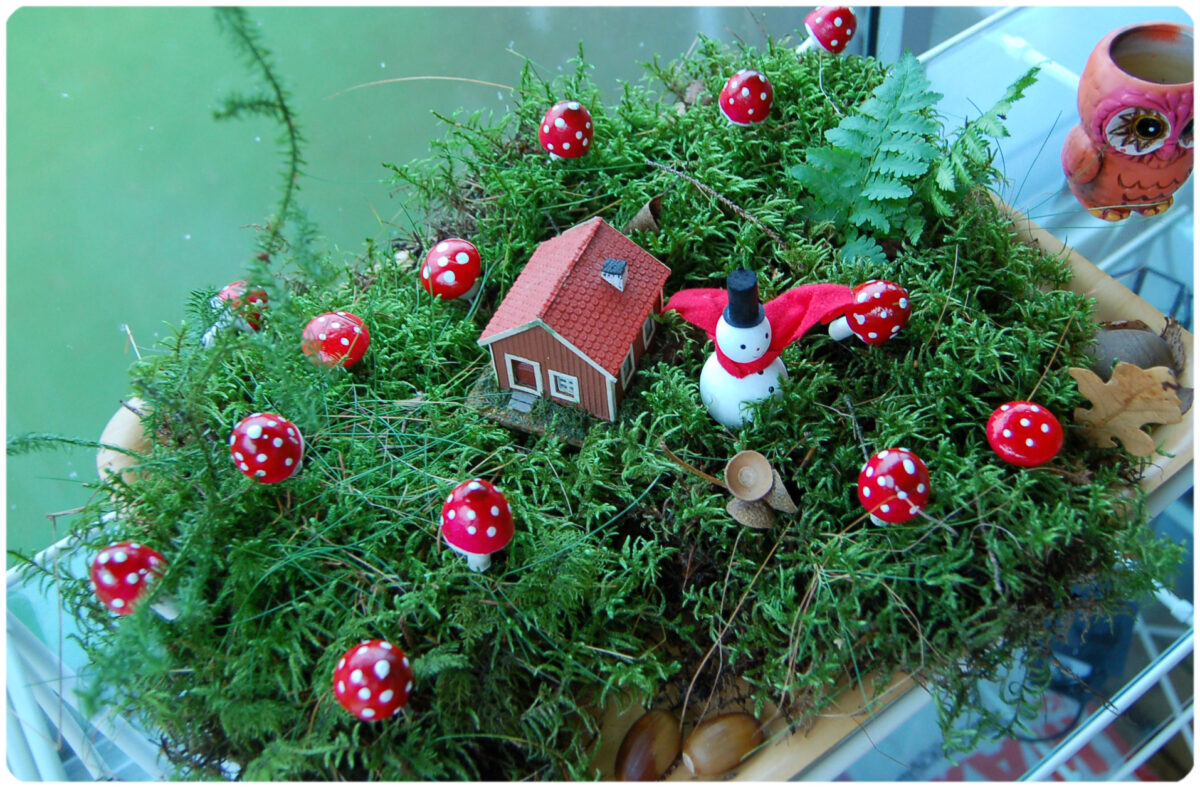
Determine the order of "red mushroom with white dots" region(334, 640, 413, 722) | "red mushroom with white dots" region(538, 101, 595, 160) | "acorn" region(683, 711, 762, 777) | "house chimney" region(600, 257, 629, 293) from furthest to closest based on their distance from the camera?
"red mushroom with white dots" region(538, 101, 595, 160) → "house chimney" region(600, 257, 629, 293) → "acorn" region(683, 711, 762, 777) → "red mushroom with white dots" region(334, 640, 413, 722)

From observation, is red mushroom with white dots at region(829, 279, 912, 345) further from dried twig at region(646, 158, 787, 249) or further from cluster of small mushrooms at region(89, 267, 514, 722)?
cluster of small mushrooms at region(89, 267, 514, 722)

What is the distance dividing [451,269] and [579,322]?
0.93ft

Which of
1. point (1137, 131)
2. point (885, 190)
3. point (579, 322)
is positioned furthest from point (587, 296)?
point (1137, 131)

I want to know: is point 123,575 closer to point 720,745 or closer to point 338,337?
point 338,337

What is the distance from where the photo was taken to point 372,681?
874 millimetres

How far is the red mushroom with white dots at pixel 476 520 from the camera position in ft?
3.12

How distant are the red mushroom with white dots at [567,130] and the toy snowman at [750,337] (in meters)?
0.36

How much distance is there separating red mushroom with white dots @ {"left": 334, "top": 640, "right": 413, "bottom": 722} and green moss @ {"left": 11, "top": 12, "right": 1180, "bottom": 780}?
43 mm

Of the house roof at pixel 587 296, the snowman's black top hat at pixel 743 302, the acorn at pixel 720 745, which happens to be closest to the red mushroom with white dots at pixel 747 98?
the house roof at pixel 587 296

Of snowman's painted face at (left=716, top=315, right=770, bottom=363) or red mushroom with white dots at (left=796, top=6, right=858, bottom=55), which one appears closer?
snowman's painted face at (left=716, top=315, right=770, bottom=363)

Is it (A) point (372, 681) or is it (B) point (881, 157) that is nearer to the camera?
(A) point (372, 681)

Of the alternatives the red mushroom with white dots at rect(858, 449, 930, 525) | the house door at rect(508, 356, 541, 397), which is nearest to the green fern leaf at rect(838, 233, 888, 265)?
the red mushroom with white dots at rect(858, 449, 930, 525)

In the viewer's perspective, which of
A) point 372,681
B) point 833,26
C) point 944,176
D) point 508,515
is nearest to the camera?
point 372,681

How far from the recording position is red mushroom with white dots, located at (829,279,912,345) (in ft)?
3.56
